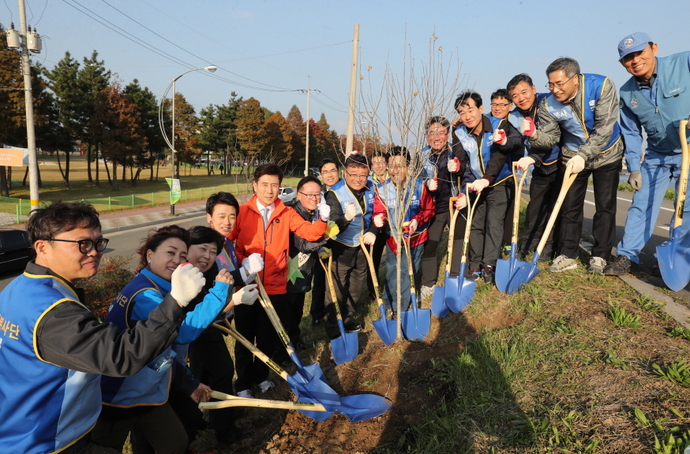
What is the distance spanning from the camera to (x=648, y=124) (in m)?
3.76

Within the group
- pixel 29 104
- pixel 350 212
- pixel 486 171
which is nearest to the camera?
pixel 350 212

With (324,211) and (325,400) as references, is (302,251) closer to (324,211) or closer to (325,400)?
(324,211)

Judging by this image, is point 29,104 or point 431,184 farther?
point 29,104

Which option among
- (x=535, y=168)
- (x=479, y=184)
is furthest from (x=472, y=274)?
(x=535, y=168)

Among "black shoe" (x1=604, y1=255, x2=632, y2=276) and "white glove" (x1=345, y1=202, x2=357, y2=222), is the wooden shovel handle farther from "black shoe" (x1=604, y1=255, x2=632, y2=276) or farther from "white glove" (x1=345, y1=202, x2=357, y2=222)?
"black shoe" (x1=604, y1=255, x2=632, y2=276)

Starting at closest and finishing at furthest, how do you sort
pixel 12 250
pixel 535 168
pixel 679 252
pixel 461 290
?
pixel 679 252 → pixel 461 290 → pixel 535 168 → pixel 12 250

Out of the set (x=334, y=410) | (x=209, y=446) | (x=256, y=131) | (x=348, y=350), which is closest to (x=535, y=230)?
(x=348, y=350)

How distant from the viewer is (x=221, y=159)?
45.9 m

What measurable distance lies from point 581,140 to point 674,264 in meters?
1.41

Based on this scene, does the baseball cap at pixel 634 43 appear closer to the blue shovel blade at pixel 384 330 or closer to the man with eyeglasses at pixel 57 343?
the blue shovel blade at pixel 384 330

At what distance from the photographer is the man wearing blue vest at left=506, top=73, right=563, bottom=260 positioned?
4262mm

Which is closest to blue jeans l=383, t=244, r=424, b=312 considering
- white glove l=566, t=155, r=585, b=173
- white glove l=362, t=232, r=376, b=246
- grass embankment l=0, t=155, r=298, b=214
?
white glove l=362, t=232, r=376, b=246

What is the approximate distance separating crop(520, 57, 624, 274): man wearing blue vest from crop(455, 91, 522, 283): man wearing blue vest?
0.32 m

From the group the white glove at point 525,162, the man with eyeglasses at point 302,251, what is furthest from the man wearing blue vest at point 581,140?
the man with eyeglasses at point 302,251
